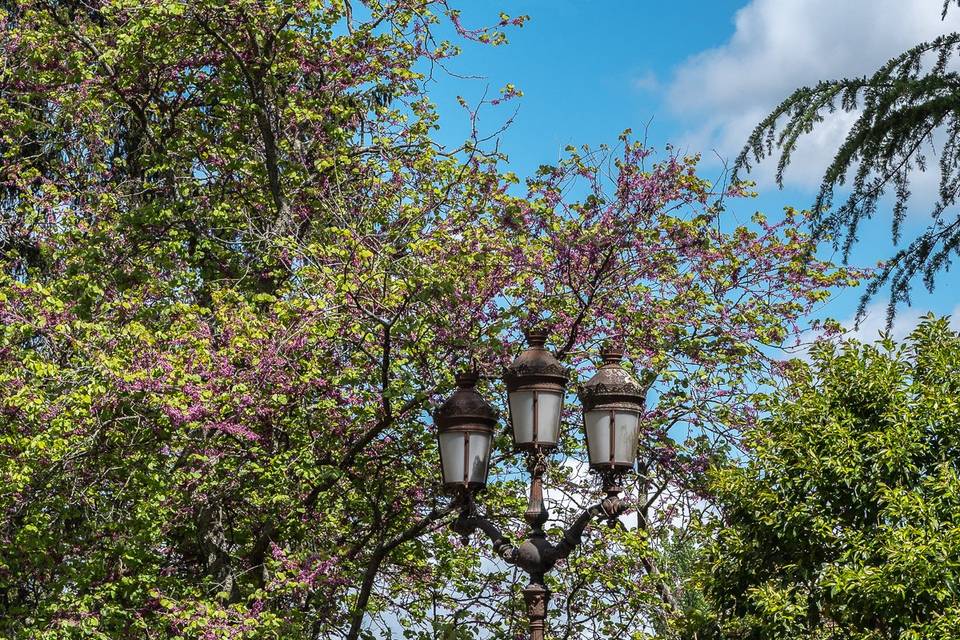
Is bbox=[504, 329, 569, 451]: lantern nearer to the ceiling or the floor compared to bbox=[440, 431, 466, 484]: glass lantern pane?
nearer to the ceiling

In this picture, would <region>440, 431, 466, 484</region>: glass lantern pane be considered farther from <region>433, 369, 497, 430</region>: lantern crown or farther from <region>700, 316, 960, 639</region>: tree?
<region>700, 316, 960, 639</region>: tree

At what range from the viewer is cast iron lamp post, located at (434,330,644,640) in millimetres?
7559

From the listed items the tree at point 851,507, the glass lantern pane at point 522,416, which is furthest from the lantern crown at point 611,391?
the tree at point 851,507

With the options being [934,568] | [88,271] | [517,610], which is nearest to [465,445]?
[934,568]

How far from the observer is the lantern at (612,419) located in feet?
24.6

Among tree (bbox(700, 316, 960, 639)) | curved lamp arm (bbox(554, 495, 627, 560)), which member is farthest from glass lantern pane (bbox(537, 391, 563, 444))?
tree (bbox(700, 316, 960, 639))

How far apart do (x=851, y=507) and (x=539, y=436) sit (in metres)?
3.57

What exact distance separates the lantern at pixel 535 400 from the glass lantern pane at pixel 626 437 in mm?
377

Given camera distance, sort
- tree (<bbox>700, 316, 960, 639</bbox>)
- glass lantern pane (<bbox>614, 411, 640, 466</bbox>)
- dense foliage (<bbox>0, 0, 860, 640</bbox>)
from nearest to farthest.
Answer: glass lantern pane (<bbox>614, 411, 640, 466</bbox>) → tree (<bbox>700, 316, 960, 639</bbox>) → dense foliage (<bbox>0, 0, 860, 640</bbox>)

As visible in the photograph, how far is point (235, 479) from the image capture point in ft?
40.8

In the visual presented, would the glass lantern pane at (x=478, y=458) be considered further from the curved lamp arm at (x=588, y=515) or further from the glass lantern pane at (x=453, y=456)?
the curved lamp arm at (x=588, y=515)

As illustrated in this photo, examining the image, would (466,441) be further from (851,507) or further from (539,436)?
(851,507)

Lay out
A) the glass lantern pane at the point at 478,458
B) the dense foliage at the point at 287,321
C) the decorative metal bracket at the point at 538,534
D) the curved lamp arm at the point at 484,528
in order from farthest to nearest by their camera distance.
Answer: the dense foliage at the point at 287,321 < the curved lamp arm at the point at 484,528 < the glass lantern pane at the point at 478,458 < the decorative metal bracket at the point at 538,534

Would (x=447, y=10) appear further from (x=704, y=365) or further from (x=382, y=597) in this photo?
(x=382, y=597)
